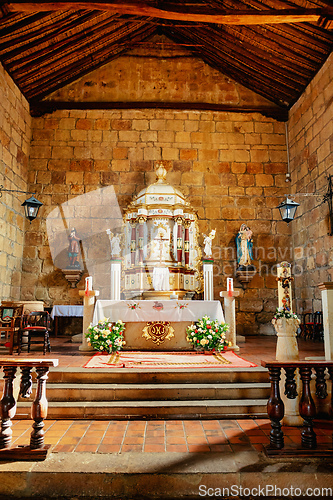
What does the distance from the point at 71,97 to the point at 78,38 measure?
68.6 inches

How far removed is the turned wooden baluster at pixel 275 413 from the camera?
2.99m

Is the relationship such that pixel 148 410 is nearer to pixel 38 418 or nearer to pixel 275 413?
pixel 38 418

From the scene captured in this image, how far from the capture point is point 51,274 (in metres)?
9.45

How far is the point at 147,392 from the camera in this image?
4148 mm

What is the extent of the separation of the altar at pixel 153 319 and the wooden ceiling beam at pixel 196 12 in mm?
5052

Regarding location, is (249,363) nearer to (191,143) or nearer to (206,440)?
(206,440)

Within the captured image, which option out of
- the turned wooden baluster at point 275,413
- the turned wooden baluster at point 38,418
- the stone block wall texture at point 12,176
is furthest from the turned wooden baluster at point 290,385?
the stone block wall texture at point 12,176

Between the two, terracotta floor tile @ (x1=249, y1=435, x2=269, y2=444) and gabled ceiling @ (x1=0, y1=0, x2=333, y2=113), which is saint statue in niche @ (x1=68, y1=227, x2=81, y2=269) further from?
terracotta floor tile @ (x1=249, y1=435, x2=269, y2=444)

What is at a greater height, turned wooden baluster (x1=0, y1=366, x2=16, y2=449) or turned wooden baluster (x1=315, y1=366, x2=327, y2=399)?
turned wooden baluster (x1=315, y1=366, x2=327, y2=399)

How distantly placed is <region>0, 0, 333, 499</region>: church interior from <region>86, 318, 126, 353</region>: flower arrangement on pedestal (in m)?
0.08

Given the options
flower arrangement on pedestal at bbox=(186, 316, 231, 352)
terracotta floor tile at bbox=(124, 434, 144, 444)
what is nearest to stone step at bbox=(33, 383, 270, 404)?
terracotta floor tile at bbox=(124, 434, 144, 444)

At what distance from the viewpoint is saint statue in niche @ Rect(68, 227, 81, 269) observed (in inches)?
365

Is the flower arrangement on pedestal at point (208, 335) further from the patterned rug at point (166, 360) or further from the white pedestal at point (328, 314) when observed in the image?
the white pedestal at point (328, 314)

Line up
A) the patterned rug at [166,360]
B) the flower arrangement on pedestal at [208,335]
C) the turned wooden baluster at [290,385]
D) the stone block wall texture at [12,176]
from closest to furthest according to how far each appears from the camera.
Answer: the turned wooden baluster at [290,385] → the patterned rug at [166,360] → the flower arrangement on pedestal at [208,335] → the stone block wall texture at [12,176]
